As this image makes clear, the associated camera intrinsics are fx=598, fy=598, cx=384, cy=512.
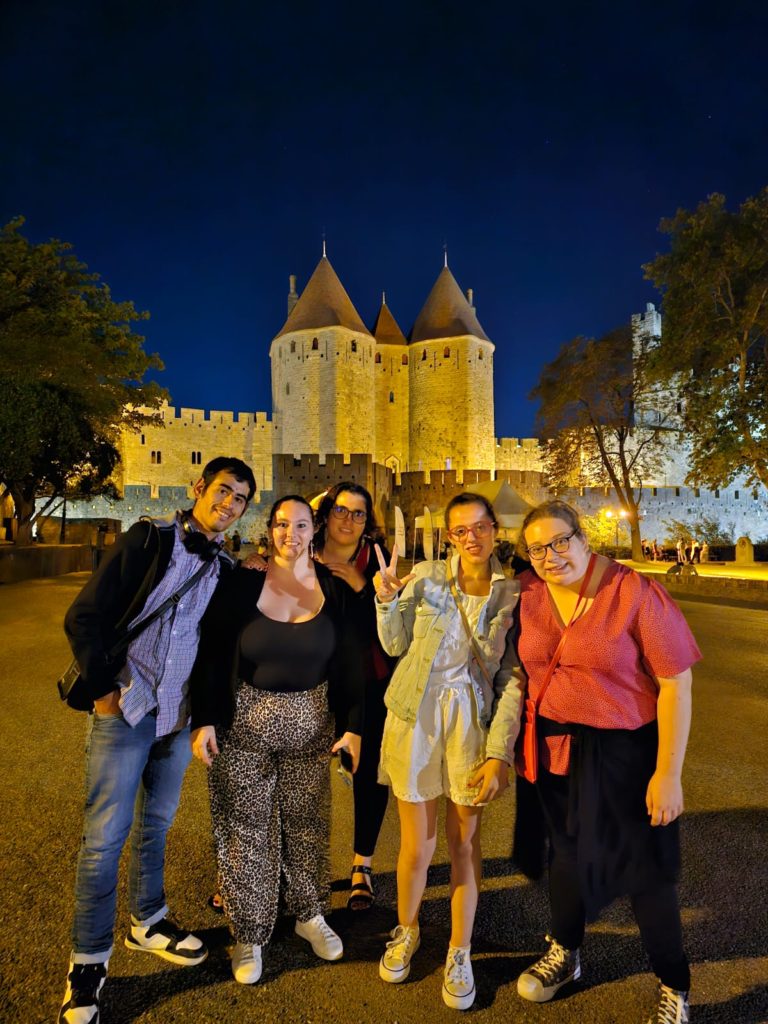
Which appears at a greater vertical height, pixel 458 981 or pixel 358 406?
pixel 358 406

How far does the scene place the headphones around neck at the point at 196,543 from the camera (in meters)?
1.93

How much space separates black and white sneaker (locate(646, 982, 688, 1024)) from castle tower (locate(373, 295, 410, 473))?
113 ft

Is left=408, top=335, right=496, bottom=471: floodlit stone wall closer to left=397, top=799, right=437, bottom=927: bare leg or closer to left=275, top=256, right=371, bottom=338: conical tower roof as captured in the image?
left=275, top=256, right=371, bottom=338: conical tower roof

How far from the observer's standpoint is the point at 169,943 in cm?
193

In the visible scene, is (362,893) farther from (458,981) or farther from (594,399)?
(594,399)

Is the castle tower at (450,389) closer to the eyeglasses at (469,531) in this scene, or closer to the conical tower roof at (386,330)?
the conical tower roof at (386,330)

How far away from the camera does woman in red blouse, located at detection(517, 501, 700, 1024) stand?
166 centimetres

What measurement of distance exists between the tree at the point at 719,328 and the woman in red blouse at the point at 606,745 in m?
13.0

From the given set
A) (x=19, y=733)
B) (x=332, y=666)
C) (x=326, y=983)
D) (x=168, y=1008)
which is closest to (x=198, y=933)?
(x=168, y=1008)

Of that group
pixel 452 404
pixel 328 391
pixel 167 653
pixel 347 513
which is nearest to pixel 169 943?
pixel 167 653

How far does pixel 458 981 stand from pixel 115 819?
44.3 inches

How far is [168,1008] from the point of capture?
1.72 m

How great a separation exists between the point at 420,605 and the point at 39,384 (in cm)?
1420

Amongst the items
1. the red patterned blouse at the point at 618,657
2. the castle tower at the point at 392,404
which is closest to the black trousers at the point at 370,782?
the red patterned blouse at the point at 618,657
